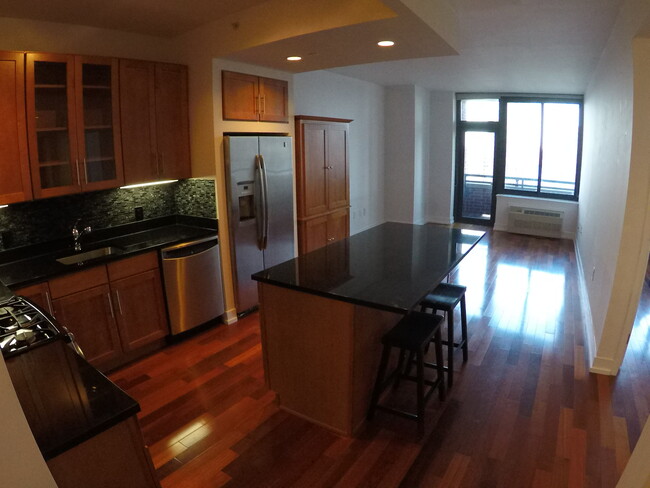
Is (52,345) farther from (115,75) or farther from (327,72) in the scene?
(327,72)

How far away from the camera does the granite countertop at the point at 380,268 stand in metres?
2.23

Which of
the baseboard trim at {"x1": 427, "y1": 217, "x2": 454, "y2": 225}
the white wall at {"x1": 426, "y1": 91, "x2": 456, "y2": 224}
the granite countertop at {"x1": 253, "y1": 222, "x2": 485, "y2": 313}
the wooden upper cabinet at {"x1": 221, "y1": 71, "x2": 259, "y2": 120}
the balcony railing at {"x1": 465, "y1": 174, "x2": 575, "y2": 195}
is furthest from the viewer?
the baseboard trim at {"x1": 427, "y1": 217, "x2": 454, "y2": 225}

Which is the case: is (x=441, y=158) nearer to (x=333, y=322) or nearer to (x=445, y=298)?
(x=445, y=298)

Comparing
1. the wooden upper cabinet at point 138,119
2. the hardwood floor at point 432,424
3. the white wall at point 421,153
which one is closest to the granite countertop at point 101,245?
the wooden upper cabinet at point 138,119

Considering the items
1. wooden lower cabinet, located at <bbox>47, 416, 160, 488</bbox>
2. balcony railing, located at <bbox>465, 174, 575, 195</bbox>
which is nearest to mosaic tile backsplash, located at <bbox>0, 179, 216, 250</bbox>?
wooden lower cabinet, located at <bbox>47, 416, 160, 488</bbox>

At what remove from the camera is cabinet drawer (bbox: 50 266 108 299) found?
287cm

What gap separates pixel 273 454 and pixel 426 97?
→ 6.80 m

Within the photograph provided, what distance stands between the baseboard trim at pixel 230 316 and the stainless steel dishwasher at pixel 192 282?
0.15 meters

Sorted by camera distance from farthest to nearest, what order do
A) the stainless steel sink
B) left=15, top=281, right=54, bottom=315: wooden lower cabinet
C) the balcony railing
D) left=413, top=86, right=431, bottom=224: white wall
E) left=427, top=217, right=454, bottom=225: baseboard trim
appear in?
left=427, top=217, right=454, bottom=225: baseboard trim
the balcony railing
left=413, top=86, right=431, bottom=224: white wall
the stainless steel sink
left=15, top=281, right=54, bottom=315: wooden lower cabinet

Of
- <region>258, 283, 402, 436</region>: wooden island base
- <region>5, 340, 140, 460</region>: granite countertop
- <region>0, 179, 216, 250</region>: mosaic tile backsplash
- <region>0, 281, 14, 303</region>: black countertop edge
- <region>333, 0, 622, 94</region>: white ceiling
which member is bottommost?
<region>258, 283, 402, 436</region>: wooden island base

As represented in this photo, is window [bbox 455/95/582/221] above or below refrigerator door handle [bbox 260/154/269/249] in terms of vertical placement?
above

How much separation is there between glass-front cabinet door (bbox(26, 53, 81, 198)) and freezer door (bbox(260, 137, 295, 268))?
1.52 m

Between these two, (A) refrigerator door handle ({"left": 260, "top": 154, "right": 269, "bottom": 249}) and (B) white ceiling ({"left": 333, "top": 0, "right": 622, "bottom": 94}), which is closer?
(B) white ceiling ({"left": 333, "top": 0, "right": 622, "bottom": 94})

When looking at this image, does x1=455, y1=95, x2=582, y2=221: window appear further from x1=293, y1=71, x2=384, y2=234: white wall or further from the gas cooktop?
the gas cooktop
